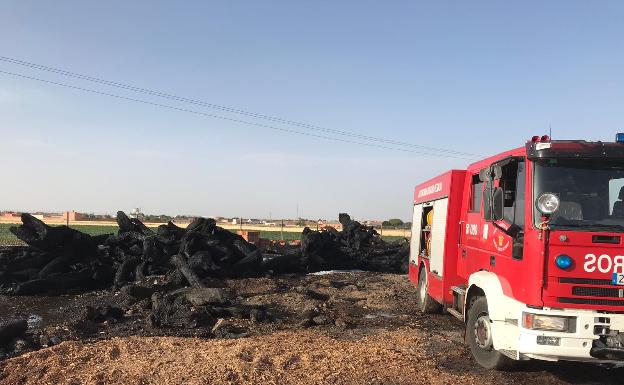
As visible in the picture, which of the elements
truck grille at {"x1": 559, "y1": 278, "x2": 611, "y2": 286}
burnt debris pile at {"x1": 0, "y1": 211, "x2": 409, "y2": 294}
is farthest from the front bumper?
burnt debris pile at {"x1": 0, "y1": 211, "x2": 409, "y2": 294}

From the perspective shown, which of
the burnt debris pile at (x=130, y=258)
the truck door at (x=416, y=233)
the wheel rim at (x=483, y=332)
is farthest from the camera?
the burnt debris pile at (x=130, y=258)

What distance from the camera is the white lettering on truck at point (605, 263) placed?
5.79 m

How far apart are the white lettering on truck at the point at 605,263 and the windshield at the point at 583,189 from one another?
0.36 meters

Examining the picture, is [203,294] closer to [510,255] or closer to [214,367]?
[214,367]

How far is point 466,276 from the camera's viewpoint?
8.49 m

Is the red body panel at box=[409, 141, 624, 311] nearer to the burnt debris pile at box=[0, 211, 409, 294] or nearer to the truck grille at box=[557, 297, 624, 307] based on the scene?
the truck grille at box=[557, 297, 624, 307]

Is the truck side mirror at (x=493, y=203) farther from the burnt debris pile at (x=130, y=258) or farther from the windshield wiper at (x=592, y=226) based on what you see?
the burnt debris pile at (x=130, y=258)

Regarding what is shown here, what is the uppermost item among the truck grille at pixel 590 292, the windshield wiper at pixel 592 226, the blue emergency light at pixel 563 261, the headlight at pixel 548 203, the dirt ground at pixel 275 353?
the headlight at pixel 548 203

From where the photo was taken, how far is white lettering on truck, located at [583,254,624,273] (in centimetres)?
579

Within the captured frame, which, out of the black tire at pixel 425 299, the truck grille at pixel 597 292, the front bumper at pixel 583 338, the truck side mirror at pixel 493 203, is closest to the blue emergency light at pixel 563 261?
the truck grille at pixel 597 292

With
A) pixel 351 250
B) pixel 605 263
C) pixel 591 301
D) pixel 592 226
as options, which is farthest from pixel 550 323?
pixel 351 250

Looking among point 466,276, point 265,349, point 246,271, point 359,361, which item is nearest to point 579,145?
point 466,276

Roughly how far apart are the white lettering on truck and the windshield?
1.18 ft

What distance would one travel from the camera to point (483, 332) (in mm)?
7004
